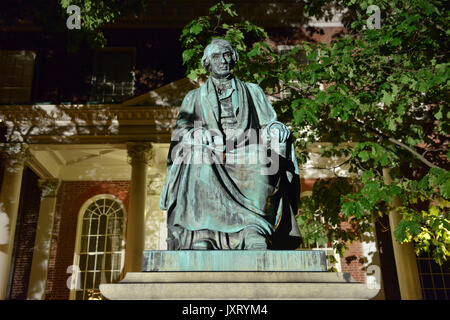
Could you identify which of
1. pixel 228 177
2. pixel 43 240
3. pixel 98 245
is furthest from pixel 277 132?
pixel 43 240

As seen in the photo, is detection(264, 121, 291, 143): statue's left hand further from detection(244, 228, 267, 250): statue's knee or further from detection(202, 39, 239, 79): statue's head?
detection(244, 228, 267, 250): statue's knee

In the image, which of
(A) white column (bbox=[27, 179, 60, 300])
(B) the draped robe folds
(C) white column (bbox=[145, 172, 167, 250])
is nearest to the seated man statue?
(B) the draped robe folds

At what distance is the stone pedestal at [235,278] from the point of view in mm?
2465

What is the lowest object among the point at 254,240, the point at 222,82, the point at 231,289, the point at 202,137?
the point at 231,289

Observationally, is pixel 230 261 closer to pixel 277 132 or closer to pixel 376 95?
pixel 277 132

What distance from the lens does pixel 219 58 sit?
12.7 feet

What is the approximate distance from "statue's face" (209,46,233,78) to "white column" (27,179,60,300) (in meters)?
12.7

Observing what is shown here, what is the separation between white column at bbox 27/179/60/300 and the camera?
14124 mm

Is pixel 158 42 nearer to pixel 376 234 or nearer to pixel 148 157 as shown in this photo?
pixel 148 157

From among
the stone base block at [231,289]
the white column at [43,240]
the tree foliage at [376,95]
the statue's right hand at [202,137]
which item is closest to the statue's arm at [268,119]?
the statue's right hand at [202,137]

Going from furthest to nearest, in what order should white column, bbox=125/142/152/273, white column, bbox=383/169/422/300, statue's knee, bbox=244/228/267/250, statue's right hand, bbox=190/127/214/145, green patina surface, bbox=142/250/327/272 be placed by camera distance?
white column, bbox=125/142/152/273, white column, bbox=383/169/422/300, statue's right hand, bbox=190/127/214/145, statue's knee, bbox=244/228/267/250, green patina surface, bbox=142/250/327/272

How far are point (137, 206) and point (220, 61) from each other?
795cm

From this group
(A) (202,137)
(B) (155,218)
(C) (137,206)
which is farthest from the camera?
(B) (155,218)
